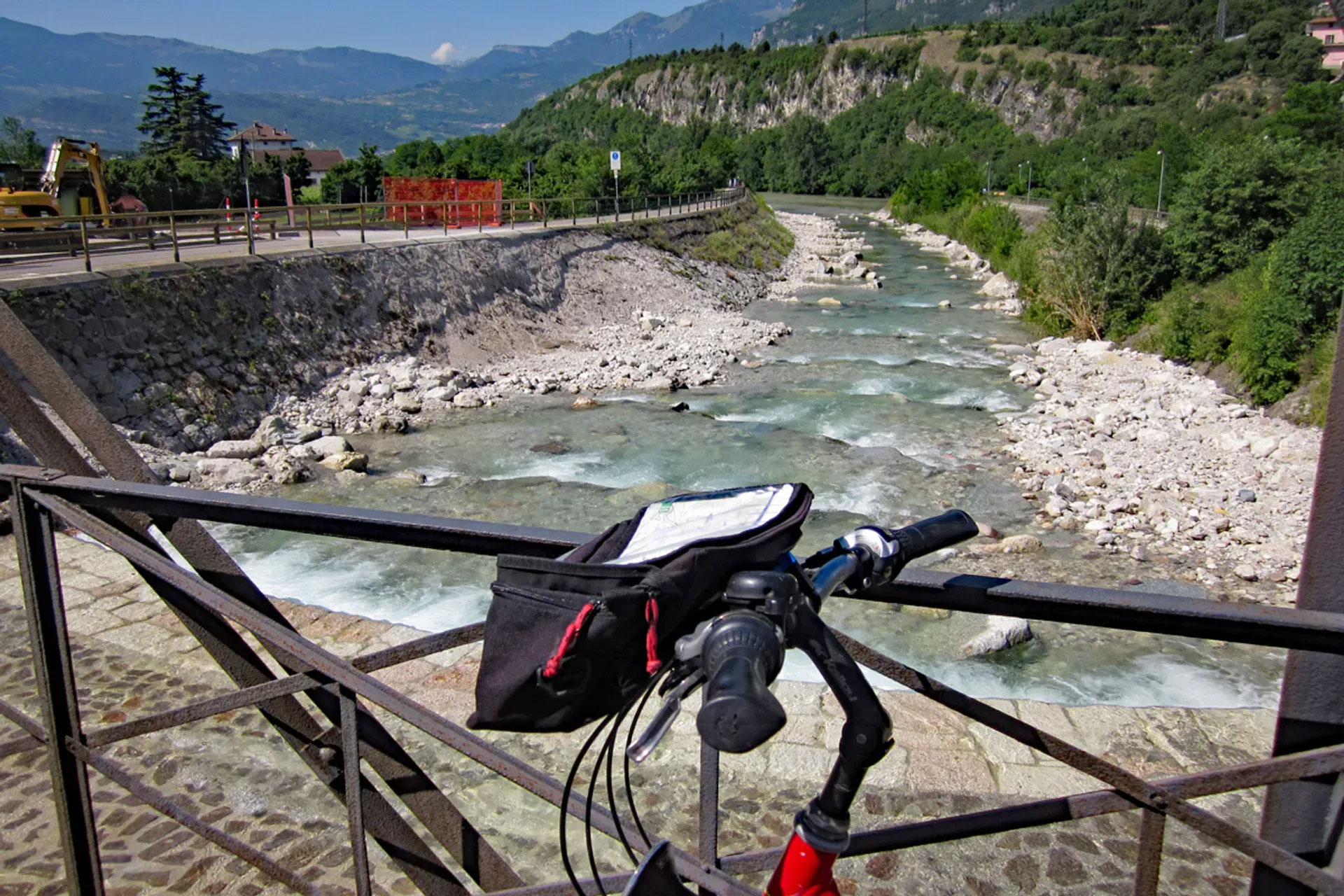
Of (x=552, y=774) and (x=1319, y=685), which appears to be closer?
(x=1319, y=685)

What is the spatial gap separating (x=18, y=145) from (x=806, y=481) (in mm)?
70726

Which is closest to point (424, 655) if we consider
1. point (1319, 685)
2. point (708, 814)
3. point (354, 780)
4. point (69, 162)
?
point (354, 780)

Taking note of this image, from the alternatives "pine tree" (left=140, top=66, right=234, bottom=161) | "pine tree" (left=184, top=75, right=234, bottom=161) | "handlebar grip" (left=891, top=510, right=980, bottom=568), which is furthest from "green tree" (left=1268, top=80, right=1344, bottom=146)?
"pine tree" (left=140, top=66, right=234, bottom=161)

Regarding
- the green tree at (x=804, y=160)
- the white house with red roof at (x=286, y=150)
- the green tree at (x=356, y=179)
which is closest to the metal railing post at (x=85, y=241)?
the green tree at (x=356, y=179)

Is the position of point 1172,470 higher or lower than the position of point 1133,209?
lower

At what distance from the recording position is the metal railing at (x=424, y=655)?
168 centimetres

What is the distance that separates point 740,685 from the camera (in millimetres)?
1135

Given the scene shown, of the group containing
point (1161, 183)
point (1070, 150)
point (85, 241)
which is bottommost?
point (85, 241)

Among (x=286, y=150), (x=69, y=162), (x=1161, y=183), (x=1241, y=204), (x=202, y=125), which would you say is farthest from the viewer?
(x=286, y=150)

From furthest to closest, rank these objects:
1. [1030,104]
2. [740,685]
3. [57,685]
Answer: [1030,104]
[57,685]
[740,685]

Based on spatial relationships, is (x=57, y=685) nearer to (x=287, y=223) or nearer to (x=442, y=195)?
(x=287, y=223)

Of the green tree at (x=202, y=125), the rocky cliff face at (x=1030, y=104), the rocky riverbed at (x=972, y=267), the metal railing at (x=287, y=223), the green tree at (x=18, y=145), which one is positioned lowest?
the rocky riverbed at (x=972, y=267)

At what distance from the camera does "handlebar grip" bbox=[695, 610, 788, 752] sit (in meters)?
1.12

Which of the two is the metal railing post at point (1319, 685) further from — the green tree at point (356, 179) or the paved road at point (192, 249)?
the green tree at point (356, 179)
